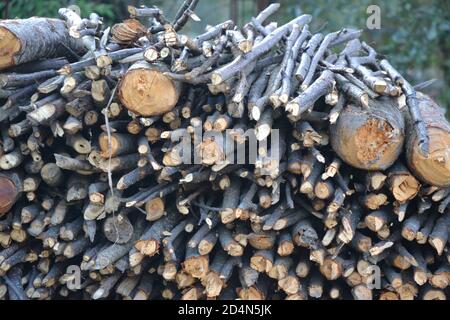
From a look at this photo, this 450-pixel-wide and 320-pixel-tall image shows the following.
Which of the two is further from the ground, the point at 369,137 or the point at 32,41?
the point at 32,41

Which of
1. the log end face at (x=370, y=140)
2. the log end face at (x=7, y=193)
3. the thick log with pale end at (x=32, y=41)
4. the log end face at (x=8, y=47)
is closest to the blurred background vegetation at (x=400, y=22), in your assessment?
the thick log with pale end at (x=32, y=41)

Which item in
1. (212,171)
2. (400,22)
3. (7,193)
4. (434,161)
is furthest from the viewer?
(400,22)

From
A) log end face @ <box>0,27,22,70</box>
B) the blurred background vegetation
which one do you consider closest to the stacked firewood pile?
log end face @ <box>0,27,22,70</box>

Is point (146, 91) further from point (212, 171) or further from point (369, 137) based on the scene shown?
point (369, 137)

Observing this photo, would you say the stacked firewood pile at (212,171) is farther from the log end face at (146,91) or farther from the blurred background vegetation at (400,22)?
the blurred background vegetation at (400,22)

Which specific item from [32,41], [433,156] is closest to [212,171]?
[433,156]

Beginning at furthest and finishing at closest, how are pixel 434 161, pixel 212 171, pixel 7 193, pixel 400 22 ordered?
pixel 400 22 < pixel 7 193 < pixel 212 171 < pixel 434 161

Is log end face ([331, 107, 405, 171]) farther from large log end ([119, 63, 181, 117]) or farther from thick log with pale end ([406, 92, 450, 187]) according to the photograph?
large log end ([119, 63, 181, 117])
